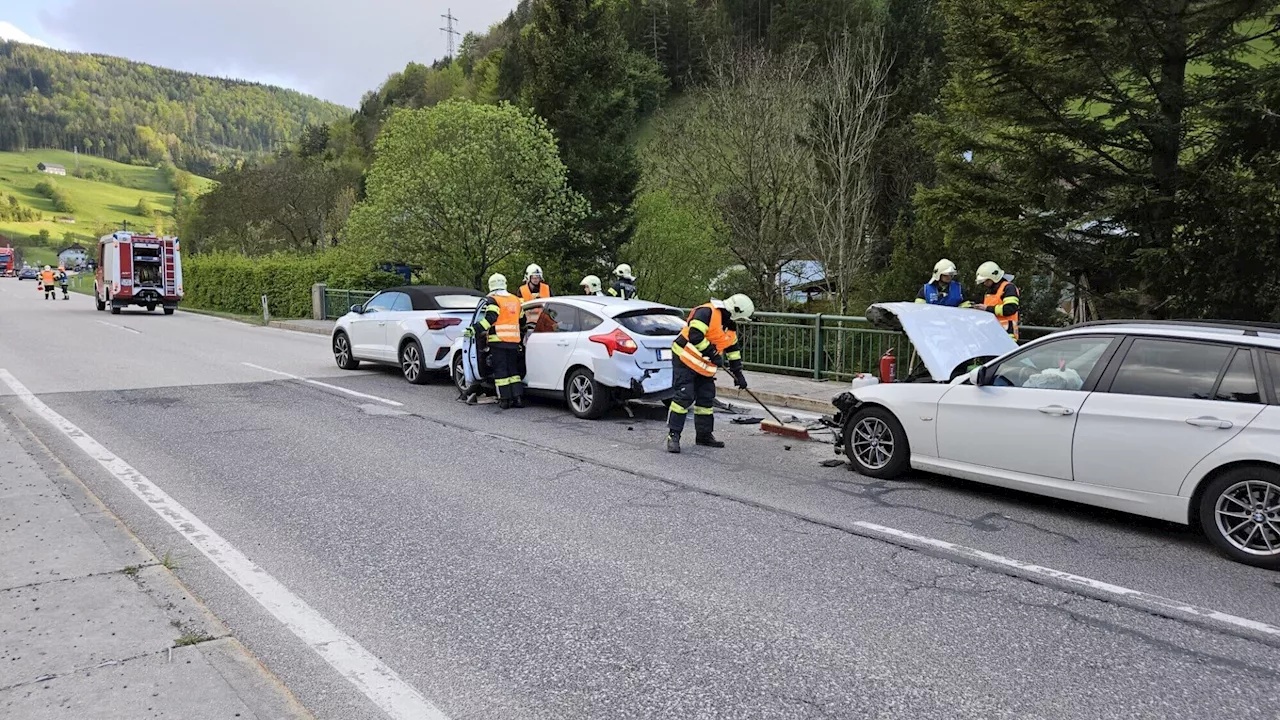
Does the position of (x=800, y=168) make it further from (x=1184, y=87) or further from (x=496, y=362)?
(x=496, y=362)

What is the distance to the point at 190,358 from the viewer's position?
52.4 ft

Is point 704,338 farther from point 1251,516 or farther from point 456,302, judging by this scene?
point 456,302

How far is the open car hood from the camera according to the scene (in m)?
7.07

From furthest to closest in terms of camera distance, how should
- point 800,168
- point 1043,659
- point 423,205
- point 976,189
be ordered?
point 800,168
point 423,205
point 976,189
point 1043,659

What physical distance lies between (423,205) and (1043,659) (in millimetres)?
20570

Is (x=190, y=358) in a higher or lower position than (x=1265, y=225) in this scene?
lower

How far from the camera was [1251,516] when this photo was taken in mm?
4977

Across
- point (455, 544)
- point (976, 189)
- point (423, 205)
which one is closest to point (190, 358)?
point (423, 205)

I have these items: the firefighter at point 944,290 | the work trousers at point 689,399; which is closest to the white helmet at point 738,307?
the work trousers at point 689,399

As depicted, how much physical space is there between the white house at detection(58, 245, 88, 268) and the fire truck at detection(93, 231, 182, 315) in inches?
3333

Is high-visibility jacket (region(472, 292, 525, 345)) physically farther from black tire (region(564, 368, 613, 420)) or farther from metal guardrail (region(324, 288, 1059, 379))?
metal guardrail (region(324, 288, 1059, 379))

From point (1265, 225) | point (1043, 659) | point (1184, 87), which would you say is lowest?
point (1043, 659)

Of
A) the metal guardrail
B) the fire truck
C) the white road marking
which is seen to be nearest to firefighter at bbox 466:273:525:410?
the metal guardrail

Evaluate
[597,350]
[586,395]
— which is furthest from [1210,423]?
[586,395]
